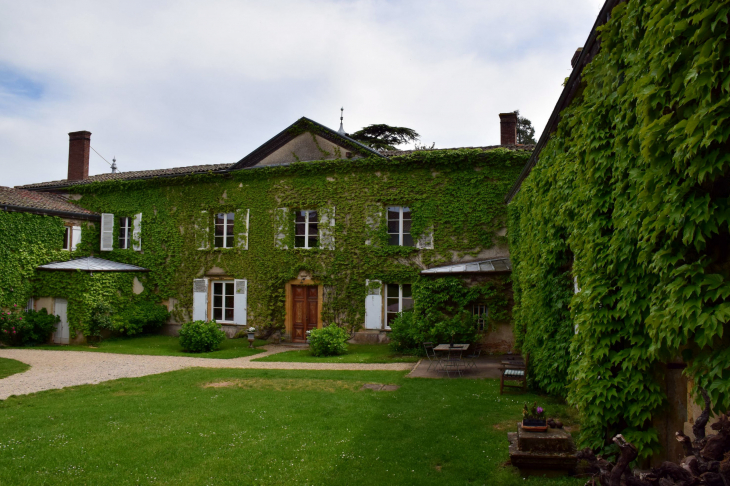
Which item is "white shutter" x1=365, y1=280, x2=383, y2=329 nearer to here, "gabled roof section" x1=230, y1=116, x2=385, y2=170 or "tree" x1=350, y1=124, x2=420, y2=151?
"gabled roof section" x1=230, y1=116, x2=385, y2=170

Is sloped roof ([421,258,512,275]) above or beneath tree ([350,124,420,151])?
beneath

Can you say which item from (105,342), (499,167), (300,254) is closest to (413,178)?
(499,167)

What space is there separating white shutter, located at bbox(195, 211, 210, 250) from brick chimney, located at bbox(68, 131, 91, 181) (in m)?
7.62

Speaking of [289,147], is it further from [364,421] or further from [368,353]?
[364,421]

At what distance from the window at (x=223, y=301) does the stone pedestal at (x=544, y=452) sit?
50.8 feet

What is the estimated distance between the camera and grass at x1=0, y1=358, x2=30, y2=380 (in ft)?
41.0

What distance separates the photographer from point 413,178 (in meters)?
17.5

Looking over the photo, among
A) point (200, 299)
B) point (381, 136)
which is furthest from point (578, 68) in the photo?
point (381, 136)

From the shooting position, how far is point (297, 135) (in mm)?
18984

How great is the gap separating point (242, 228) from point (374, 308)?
5.98 m

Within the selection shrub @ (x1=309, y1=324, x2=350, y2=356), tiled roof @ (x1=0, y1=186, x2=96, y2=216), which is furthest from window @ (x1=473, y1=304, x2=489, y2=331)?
tiled roof @ (x1=0, y1=186, x2=96, y2=216)

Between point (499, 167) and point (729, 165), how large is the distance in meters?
13.8

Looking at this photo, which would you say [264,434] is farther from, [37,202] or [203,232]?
[37,202]

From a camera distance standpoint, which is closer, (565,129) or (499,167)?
(565,129)
